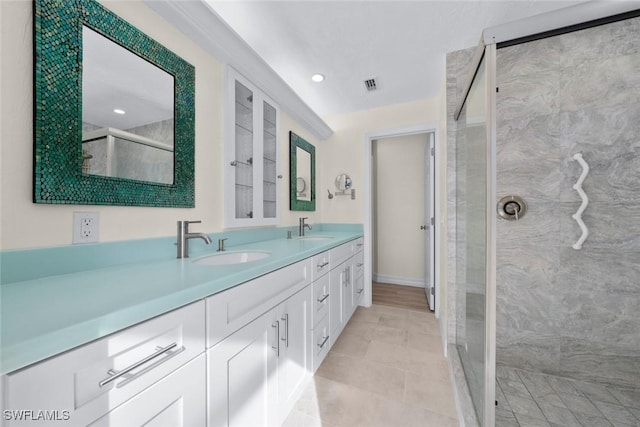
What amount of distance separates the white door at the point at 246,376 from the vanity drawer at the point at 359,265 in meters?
1.49

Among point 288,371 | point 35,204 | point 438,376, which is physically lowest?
point 438,376

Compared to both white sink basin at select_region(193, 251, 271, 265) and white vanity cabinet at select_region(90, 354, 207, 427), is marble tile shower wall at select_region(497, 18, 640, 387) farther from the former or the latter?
white vanity cabinet at select_region(90, 354, 207, 427)

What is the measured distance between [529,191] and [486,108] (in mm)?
1001

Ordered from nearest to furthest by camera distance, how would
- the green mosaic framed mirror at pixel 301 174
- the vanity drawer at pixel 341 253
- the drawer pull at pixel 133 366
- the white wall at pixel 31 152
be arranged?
1. the drawer pull at pixel 133 366
2. the white wall at pixel 31 152
3. the vanity drawer at pixel 341 253
4. the green mosaic framed mirror at pixel 301 174

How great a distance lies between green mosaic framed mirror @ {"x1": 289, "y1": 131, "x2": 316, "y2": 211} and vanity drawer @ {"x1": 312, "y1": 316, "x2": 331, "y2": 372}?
1.16 m

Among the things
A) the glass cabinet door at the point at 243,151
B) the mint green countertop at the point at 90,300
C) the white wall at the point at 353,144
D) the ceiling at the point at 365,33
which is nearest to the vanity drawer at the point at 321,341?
the mint green countertop at the point at 90,300

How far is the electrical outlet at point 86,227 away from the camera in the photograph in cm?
88

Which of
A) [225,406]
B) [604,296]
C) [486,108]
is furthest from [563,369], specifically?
[225,406]

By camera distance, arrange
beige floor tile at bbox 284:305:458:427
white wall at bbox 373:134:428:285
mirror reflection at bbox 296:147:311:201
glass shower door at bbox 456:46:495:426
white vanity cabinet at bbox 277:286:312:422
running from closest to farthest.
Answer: glass shower door at bbox 456:46:495:426
white vanity cabinet at bbox 277:286:312:422
beige floor tile at bbox 284:305:458:427
mirror reflection at bbox 296:147:311:201
white wall at bbox 373:134:428:285

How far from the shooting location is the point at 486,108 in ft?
3.33

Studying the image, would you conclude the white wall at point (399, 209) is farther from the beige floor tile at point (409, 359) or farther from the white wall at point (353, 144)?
the beige floor tile at point (409, 359)

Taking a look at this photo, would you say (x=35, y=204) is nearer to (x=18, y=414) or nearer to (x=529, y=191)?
(x=18, y=414)

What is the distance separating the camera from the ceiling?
1.43 m

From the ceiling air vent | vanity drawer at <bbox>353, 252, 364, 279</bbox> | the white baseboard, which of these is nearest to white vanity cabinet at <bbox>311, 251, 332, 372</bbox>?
vanity drawer at <bbox>353, 252, 364, 279</bbox>
